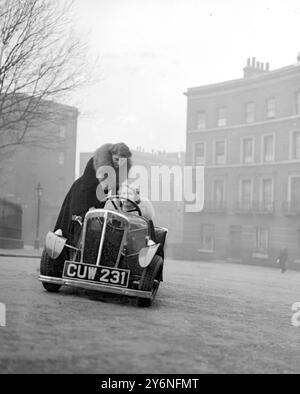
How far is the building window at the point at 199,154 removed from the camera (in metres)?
37.1

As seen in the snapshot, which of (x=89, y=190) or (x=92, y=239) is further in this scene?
(x=89, y=190)

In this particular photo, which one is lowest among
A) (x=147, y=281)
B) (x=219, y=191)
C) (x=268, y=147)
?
(x=147, y=281)

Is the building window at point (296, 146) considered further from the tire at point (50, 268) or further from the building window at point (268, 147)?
the tire at point (50, 268)

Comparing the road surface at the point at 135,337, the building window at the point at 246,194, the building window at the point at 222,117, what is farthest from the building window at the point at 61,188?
the road surface at the point at 135,337

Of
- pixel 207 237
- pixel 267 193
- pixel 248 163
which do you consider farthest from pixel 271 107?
pixel 207 237

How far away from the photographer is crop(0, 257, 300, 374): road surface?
3.31 meters

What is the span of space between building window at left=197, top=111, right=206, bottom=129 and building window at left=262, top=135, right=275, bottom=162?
502 centimetres

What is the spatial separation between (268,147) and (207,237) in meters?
7.27

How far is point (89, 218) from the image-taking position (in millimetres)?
5883

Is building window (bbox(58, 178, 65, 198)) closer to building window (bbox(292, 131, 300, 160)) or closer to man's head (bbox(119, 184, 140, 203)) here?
building window (bbox(292, 131, 300, 160))

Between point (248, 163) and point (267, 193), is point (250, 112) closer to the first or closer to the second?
point (248, 163)

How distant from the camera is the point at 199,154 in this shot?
37469 millimetres

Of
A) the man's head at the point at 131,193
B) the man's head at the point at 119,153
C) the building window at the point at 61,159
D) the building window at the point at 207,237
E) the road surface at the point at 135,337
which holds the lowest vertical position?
the building window at the point at 207,237

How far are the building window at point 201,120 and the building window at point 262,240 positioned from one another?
27.1 ft
